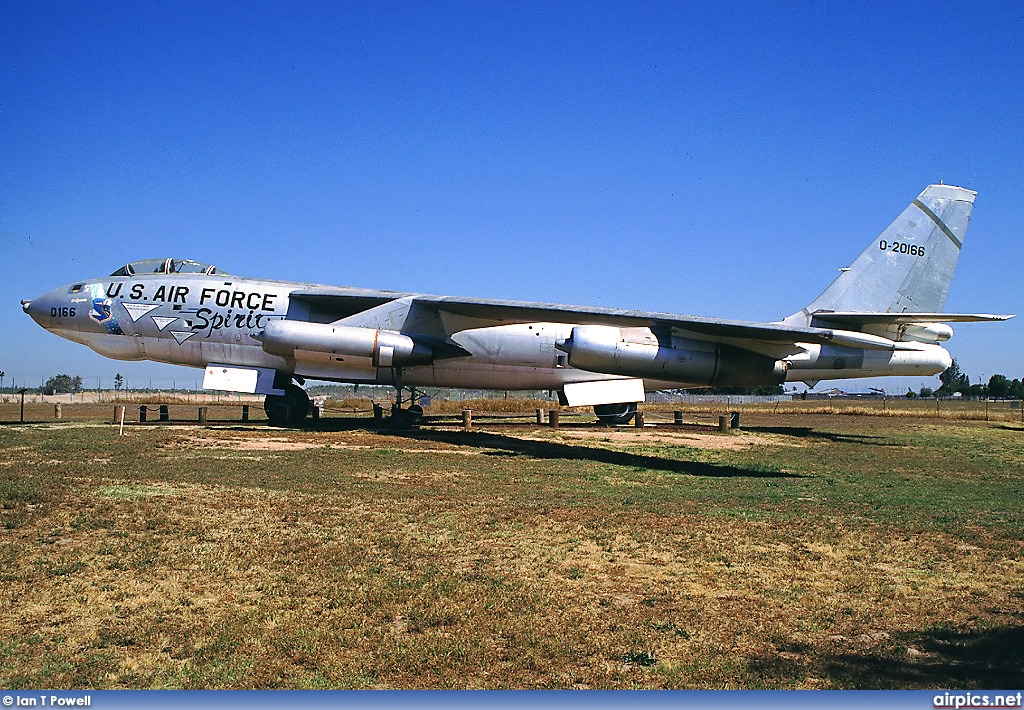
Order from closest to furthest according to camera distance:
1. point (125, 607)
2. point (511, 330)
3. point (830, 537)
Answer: point (125, 607) → point (830, 537) → point (511, 330)

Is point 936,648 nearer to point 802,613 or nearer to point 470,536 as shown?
point 802,613

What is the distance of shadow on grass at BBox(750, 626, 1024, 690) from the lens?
420 cm

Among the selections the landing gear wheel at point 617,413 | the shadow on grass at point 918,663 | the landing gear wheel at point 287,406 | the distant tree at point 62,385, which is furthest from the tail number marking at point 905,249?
the distant tree at point 62,385

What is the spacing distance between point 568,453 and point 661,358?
2919 millimetres

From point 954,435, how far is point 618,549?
2178 centimetres

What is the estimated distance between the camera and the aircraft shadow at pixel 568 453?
45.1 ft

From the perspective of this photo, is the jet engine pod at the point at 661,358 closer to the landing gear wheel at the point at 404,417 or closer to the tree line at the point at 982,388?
the landing gear wheel at the point at 404,417

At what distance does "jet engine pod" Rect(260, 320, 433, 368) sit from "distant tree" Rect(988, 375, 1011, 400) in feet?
358

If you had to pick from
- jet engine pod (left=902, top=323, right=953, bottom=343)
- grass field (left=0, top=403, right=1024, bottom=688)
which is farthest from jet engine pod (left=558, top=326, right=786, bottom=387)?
jet engine pod (left=902, top=323, right=953, bottom=343)

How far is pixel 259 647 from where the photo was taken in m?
4.53

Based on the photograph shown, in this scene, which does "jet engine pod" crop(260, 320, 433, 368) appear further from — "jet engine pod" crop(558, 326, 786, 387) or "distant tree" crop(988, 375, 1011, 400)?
"distant tree" crop(988, 375, 1011, 400)

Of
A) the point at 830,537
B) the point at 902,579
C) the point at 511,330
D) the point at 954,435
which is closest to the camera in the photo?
the point at 902,579

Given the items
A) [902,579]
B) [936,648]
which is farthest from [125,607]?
[902,579]

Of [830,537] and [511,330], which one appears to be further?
[511,330]
